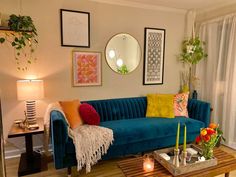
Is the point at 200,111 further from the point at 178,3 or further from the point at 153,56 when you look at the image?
the point at 178,3

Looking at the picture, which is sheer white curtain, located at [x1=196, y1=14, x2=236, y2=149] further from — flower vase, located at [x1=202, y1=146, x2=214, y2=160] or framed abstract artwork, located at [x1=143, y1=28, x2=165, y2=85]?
flower vase, located at [x1=202, y1=146, x2=214, y2=160]

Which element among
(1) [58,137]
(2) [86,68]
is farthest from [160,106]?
(1) [58,137]

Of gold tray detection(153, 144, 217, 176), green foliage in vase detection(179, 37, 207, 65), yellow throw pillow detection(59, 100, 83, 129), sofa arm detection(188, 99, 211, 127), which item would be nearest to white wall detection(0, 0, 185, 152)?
green foliage in vase detection(179, 37, 207, 65)

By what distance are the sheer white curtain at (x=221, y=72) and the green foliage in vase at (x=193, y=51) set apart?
0.51 ft

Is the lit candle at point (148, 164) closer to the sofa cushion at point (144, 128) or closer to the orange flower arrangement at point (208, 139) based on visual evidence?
the orange flower arrangement at point (208, 139)

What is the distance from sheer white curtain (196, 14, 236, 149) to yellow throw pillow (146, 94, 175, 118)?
2.91 ft

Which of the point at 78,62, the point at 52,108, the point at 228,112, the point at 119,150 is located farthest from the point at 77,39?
the point at 228,112

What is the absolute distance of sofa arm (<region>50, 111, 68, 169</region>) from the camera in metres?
2.09

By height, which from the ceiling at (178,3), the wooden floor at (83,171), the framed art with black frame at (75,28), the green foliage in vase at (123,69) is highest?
the ceiling at (178,3)

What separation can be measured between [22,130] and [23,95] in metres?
0.43

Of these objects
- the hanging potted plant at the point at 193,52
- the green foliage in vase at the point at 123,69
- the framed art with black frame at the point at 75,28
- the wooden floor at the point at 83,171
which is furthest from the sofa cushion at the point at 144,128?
the framed art with black frame at the point at 75,28

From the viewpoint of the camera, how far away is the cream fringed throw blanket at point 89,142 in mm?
2174

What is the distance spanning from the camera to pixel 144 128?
2.66 m

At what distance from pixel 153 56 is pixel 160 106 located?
97cm
